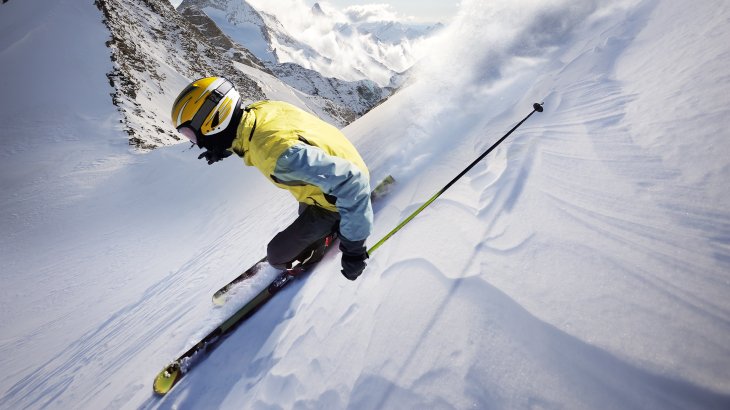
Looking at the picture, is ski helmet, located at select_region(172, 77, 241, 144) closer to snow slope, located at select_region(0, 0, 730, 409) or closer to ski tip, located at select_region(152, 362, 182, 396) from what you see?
snow slope, located at select_region(0, 0, 730, 409)

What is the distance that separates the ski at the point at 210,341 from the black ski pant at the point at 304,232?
39 centimetres

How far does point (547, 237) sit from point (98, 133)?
2092 centimetres

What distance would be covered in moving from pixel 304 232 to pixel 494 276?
2.02 metres

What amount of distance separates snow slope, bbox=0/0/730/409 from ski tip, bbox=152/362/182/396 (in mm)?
101

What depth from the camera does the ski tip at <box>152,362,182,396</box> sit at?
10.0ft

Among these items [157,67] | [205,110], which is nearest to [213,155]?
[205,110]

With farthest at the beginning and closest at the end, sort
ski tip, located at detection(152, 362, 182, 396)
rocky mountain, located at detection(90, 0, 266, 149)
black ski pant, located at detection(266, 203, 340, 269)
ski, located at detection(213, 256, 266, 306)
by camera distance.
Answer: rocky mountain, located at detection(90, 0, 266, 149) → ski, located at detection(213, 256, 266, 306) → black ski pant, located at detection(266, 203, 340, 269) → ski tip, located at detection(152, 362, 182, 396)

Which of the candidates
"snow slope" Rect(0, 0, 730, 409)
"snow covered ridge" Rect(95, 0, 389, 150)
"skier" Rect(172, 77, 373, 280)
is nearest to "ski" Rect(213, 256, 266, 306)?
"snow slope" Rect(0, 0, 730, 409)

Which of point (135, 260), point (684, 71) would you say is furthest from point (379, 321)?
point (135, 260)

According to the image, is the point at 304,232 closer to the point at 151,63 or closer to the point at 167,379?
the point at 167,379

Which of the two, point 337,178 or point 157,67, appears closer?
point 337,178

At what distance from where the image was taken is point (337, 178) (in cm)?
243

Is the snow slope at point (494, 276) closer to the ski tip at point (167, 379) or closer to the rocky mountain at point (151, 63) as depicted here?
the ski tip at point (167, 379)

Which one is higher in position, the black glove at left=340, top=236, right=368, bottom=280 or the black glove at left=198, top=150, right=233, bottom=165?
the black glove at left=198, top=150, right=233, bottom=165
